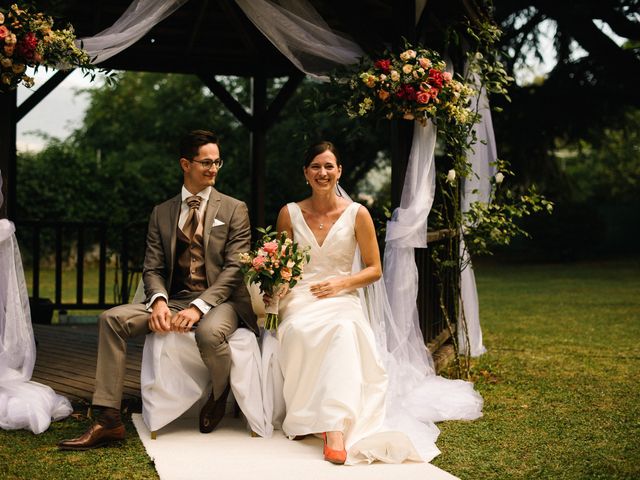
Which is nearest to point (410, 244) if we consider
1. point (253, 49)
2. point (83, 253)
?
point (253, 49)

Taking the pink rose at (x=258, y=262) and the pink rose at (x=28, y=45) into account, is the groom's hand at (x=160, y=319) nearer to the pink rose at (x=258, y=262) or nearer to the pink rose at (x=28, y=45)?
the pink rose at (x=258, y=262)

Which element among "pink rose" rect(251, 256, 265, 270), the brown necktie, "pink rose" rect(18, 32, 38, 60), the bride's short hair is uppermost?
"pink rose" rect(18, 32, 38, 60)

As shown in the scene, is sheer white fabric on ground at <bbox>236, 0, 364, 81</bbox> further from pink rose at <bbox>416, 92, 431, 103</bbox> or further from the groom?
the groom

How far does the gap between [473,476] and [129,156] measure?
2078cm

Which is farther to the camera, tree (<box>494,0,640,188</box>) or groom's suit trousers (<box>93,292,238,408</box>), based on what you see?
tree (<box>494,0,640,188</box>)

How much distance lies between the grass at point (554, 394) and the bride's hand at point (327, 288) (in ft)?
3.50

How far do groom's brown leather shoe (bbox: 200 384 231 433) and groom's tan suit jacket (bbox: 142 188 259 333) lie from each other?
0.51 meters

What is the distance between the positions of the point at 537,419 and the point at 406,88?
89.3 inches

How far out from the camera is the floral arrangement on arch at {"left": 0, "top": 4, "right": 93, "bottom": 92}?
15.6 ft

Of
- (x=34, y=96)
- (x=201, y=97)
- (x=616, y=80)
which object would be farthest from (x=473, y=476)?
A: (x=201, y=97)

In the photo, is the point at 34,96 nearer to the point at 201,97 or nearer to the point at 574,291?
the point at 574,291

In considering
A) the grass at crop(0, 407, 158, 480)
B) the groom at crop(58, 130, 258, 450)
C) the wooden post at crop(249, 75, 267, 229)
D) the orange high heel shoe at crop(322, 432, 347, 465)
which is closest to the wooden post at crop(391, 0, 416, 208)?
the groom at crop(58, 130, 258, 450)

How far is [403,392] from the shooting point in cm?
564

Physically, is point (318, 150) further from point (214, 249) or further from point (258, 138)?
point (258, 138)
